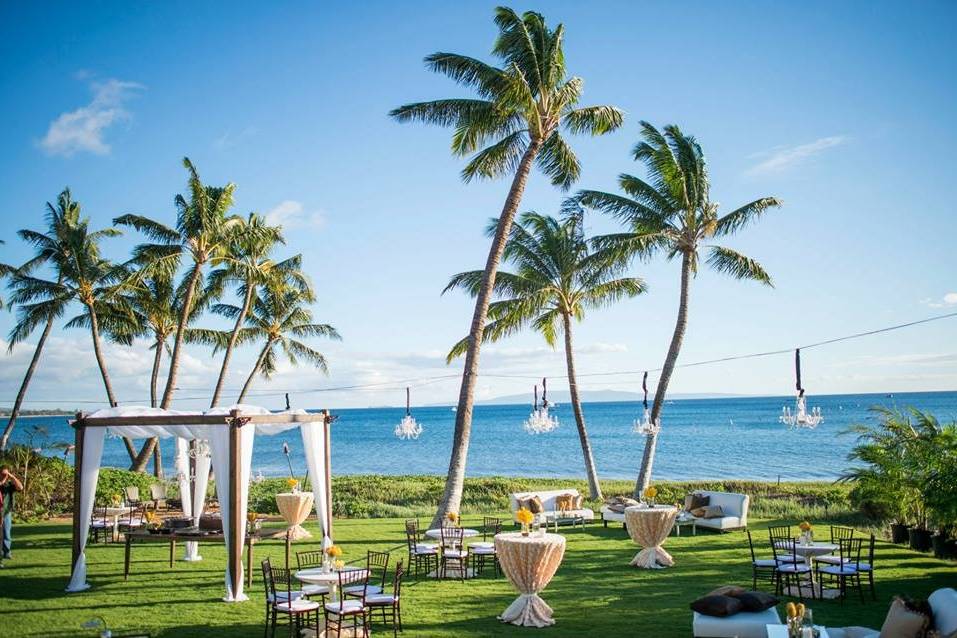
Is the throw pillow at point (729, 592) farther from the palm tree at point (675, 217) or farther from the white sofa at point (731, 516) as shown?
the palm tree at point (675, 217)

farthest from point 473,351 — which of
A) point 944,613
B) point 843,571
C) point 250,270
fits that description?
point 250,270

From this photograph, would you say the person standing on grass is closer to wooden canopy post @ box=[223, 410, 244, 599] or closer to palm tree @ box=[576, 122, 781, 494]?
wooden canopy post @ box=[223, 410, 244, 599]

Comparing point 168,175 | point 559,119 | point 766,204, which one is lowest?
point 766,204

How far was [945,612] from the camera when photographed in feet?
19.2

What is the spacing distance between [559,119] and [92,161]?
13022mm

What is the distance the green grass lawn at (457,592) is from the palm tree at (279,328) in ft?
52.0

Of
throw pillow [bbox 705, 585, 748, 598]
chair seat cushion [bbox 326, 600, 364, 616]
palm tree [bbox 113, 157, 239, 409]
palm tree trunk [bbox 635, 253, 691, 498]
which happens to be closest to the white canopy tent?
chair seat cushion [bbox 326, 600, 364, 616]

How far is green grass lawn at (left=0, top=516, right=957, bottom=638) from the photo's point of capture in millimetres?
8703

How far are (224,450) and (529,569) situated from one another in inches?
195

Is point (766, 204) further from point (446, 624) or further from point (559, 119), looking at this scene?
point (446, 624)

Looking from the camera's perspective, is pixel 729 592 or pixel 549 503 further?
pixel 549 503

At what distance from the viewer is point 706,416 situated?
323 feet

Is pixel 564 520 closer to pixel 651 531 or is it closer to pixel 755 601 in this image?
pixel 651 531

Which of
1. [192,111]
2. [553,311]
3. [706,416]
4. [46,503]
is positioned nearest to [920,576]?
[553,311]
